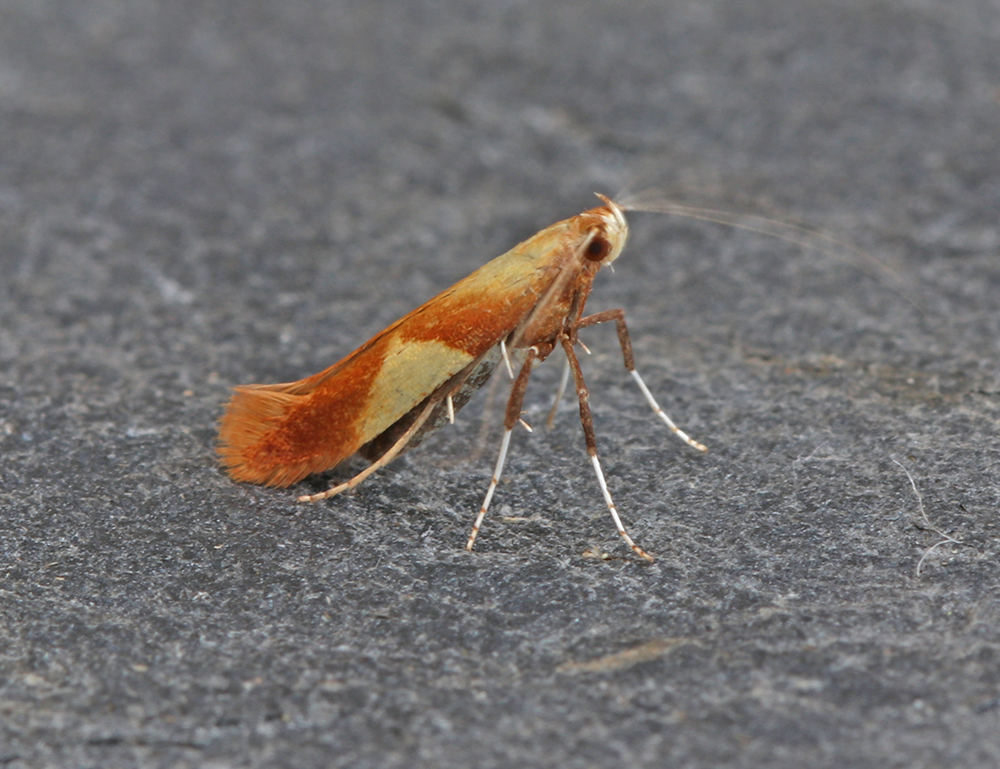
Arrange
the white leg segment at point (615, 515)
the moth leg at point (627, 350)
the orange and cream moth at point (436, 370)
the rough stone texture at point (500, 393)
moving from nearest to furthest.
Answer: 1. the rough stone texture at point (500, 393)
2. the white leg segment at point (615, 515)
3. the orange and cream moth at point (436, 370)
4. the moth leg at point (627, 350)

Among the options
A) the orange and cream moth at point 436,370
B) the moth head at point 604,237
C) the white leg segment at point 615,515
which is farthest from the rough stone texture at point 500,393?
the moth head at point 604,237

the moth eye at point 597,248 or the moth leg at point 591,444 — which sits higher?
the moth eye at point 597,248

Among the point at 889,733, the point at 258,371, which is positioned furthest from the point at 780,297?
the point at 889,733

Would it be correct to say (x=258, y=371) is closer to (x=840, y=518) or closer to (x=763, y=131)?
(x=840, y=518)

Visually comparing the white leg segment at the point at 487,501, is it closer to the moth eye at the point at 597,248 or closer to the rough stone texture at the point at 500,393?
the rough stone texture at the point at 500,393

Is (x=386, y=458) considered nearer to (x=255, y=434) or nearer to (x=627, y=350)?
(x=255, y=434)

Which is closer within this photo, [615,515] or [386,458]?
[615,515]

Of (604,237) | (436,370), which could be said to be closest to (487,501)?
(436,370)

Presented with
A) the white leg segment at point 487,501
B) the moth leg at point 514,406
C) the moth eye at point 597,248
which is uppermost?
the moth eye at point 597,248
